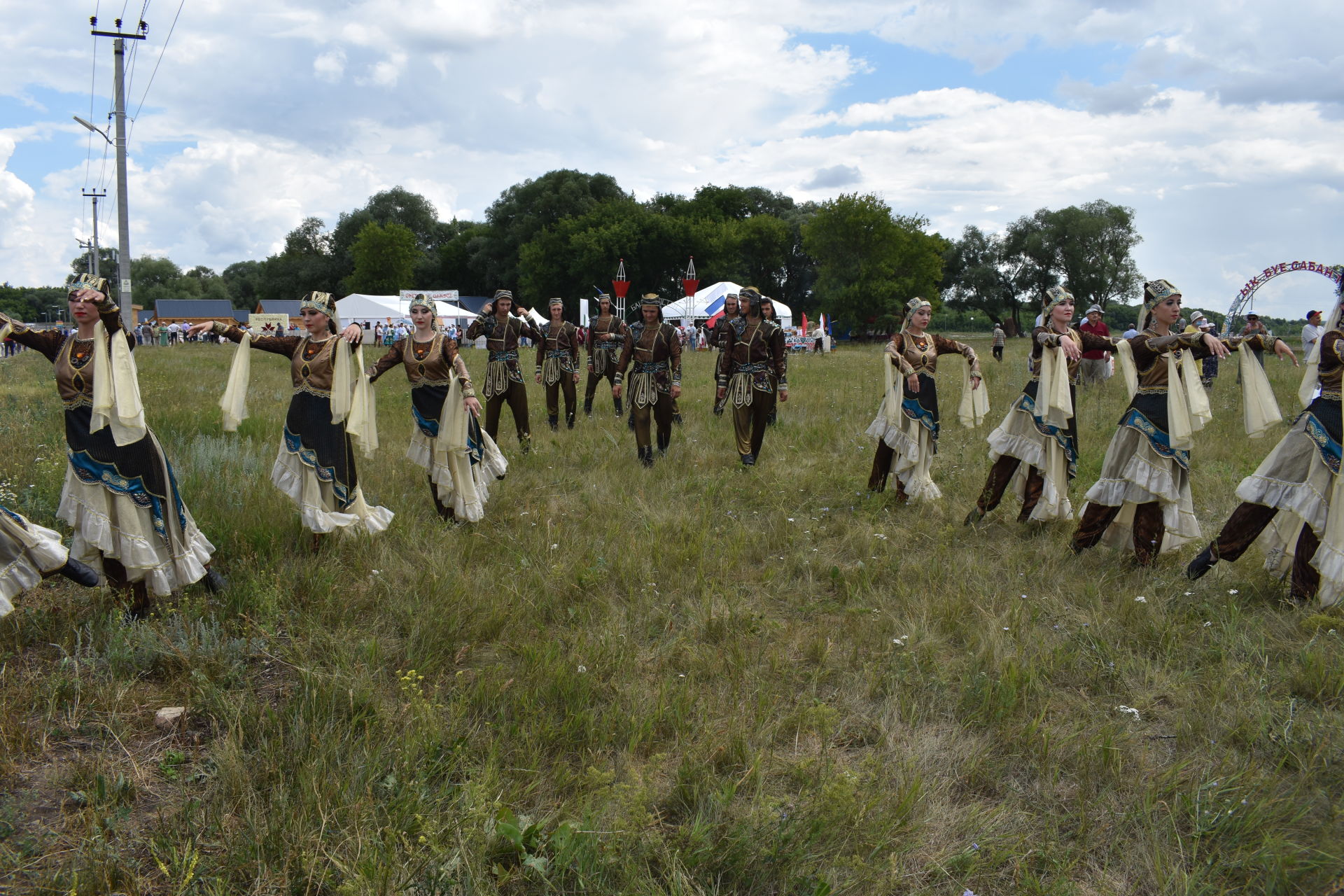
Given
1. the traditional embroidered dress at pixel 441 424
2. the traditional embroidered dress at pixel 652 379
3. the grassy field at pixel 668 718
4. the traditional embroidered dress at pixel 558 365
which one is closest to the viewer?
the grassy field at pixel 668 718

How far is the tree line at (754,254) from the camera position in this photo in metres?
48.2

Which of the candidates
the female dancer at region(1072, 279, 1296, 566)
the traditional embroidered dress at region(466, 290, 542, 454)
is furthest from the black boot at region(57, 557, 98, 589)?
the female dancer at region(1072, 279, 1296, 566)

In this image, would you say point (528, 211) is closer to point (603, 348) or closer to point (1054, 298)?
point (603, 348)

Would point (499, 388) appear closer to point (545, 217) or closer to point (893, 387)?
point (893, 387)

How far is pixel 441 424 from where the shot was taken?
6395 millimetres

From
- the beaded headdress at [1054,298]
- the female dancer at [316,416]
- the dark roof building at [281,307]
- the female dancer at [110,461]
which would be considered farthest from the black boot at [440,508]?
the dark roof building at [281,307]

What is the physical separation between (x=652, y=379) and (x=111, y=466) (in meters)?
5.95

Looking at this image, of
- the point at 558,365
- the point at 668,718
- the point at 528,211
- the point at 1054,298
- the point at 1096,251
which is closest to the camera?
the point at 668,718

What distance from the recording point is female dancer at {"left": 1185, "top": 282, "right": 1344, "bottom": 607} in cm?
471

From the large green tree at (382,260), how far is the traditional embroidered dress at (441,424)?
6717 centimetres

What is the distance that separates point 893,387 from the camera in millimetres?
7320

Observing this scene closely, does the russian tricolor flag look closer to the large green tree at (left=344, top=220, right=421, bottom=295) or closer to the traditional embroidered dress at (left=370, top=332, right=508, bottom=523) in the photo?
the traditional embroidered dress at (left=370, top=332, right=508, bottom=523)

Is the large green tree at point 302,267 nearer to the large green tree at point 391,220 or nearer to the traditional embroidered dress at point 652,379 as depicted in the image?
the large green tree at point 391,220

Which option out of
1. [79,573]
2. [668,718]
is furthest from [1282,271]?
[79,573]
